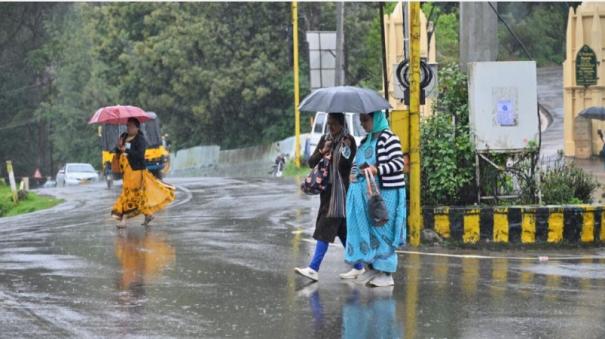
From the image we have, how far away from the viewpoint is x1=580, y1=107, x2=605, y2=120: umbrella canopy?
89.9 ft

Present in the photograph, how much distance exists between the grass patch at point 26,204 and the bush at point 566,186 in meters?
12.8

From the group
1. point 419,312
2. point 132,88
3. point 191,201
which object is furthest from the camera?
point 132,88

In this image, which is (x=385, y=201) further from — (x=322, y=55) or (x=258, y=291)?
(x=322, y=55)

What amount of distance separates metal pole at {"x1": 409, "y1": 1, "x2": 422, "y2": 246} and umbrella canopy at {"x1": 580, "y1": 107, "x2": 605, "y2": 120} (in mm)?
14911

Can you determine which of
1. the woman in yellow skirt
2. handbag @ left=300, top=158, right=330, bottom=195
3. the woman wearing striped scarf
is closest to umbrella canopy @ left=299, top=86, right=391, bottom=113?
the woman wearing striped scarf

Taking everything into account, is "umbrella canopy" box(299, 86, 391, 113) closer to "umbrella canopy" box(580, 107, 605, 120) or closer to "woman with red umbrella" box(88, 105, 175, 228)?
"woman with red umbrella" box(88, 105, 175, 228)

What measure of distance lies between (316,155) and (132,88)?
43.2 m

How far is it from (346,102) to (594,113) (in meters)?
18.3

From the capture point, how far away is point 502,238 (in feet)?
45.2

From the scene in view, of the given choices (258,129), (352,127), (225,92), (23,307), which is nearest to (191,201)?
(352,127)

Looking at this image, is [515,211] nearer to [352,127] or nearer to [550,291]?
[550,291]

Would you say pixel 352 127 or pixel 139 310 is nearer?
pixel 139 310

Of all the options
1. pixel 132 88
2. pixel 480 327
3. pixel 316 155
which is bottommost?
pixel 480 327

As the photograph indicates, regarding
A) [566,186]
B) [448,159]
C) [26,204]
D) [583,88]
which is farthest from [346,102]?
[583,88]
